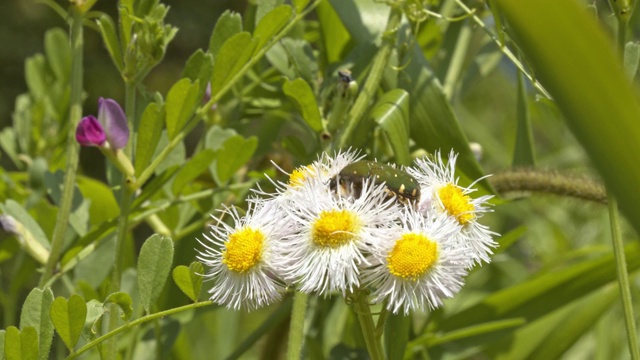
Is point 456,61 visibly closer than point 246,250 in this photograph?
No

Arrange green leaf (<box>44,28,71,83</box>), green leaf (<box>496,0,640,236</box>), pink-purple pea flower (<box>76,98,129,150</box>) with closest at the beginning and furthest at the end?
green leaf (<box>496,0,640,236</box>) < pink-purple pea flower (<box>76,98,129,150</box>) < green leaf (<box>44,28,71,83</box>)

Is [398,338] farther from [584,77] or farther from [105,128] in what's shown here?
[584,77]

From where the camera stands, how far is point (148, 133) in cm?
43

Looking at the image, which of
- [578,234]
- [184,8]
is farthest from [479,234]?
[184,8]

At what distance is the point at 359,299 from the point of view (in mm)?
318

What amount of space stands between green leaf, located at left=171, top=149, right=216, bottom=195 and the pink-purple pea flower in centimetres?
7

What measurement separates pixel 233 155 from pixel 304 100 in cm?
9

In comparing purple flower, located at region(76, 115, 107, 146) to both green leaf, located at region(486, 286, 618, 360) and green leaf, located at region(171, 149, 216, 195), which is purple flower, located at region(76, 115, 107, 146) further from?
green leaf, located at region(486, 286, 618, 360)

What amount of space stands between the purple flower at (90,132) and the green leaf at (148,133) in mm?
19

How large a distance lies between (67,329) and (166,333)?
0.69 feet

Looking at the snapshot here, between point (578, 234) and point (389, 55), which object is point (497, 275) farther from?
point (389, 55)

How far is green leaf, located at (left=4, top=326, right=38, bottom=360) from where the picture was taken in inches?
13.1

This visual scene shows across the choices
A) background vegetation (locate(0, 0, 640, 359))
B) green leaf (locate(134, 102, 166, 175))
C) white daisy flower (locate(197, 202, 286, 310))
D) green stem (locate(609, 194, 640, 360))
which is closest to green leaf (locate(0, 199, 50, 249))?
background vegetation (locate(0, 0, 640, 359))

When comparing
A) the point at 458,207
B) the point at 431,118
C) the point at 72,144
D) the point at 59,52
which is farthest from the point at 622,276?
the point at 59,52
